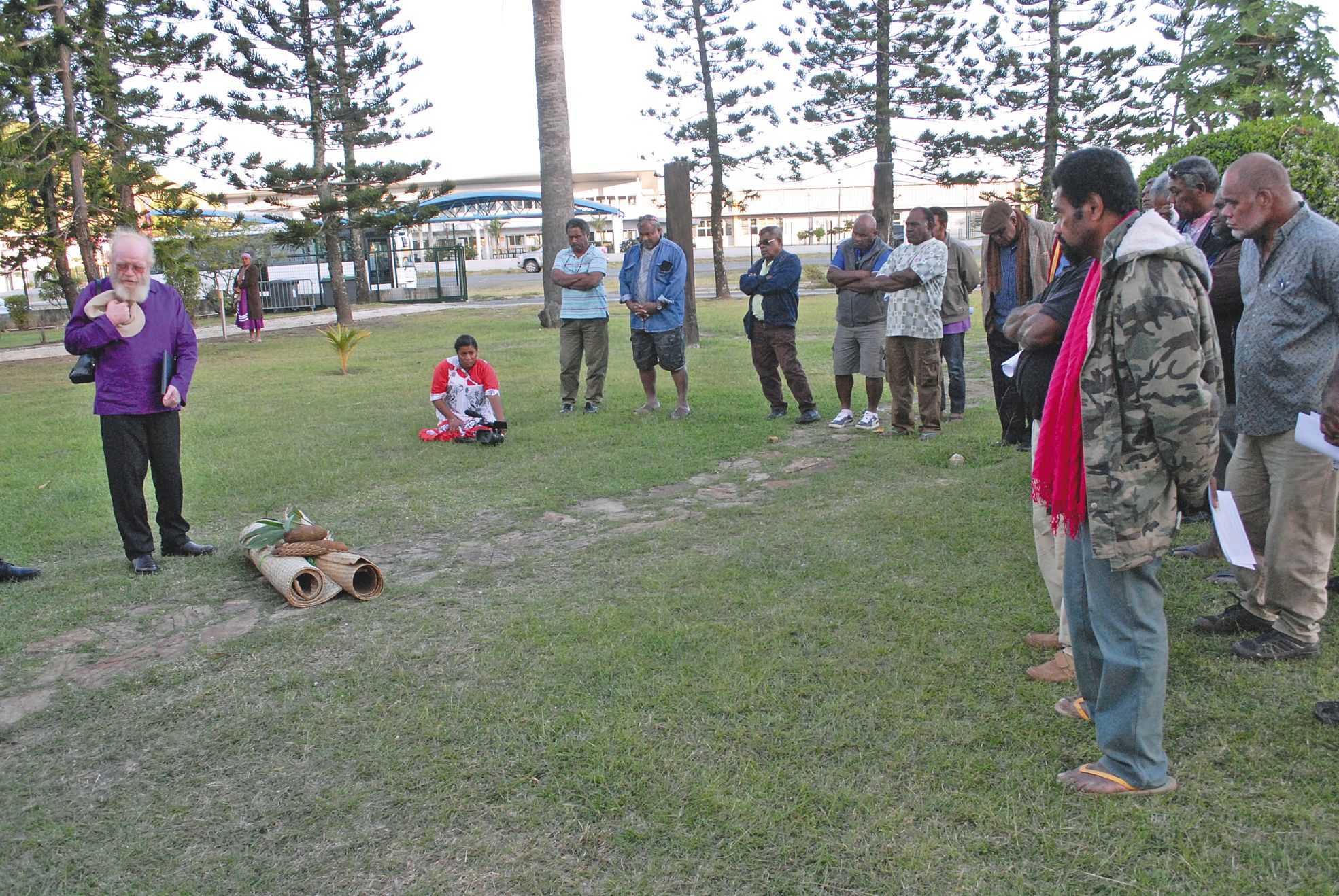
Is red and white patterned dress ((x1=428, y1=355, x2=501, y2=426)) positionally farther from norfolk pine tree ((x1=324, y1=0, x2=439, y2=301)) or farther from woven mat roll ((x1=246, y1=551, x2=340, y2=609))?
norfolk pine tree ((x1=324, y1=0, x2=439, y2=301))

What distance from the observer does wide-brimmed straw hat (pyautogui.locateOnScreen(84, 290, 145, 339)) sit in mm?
4914

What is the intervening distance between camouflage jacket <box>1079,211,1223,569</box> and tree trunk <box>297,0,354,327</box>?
61.5ft

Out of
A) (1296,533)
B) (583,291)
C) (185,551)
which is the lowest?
(185,551)

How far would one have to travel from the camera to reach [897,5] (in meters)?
24.4

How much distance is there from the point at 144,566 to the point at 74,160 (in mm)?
13641

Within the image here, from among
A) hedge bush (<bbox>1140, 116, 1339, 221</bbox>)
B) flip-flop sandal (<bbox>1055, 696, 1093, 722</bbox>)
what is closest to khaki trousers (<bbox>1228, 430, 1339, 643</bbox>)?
flip-flop sandal (<bbox>1055, 696, 1093, 722</bbox>)

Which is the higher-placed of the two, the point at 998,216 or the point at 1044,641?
the point at 998,216

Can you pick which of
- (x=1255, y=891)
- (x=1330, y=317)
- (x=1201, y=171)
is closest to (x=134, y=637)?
(x=1255, y=891)

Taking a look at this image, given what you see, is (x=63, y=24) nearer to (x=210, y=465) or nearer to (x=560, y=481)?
(x=210, y=465)

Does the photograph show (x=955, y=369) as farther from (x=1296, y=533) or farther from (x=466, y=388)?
(x=1296, y=533)

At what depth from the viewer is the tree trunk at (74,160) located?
1541 cm

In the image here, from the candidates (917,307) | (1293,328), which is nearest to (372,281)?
(917,307)

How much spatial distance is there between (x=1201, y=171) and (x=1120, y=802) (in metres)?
3.00

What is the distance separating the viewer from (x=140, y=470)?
5090 millimetres
